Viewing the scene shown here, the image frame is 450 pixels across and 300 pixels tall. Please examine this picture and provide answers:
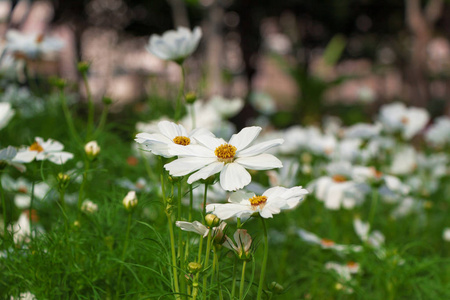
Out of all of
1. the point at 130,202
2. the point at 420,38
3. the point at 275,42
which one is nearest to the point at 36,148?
the point at 130,202

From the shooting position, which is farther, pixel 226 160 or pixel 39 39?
pixel 39 39

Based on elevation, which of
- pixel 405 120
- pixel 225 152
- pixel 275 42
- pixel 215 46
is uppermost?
pixel 225 152

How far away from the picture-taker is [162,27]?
34.7 feet

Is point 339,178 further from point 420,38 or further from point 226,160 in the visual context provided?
point 420,38

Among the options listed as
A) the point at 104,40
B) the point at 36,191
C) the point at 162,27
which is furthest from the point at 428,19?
the point at 104,40

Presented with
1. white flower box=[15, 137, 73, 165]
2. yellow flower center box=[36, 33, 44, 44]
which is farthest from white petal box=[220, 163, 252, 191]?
→ yellow flower center box=[36, 33, 44, 44]

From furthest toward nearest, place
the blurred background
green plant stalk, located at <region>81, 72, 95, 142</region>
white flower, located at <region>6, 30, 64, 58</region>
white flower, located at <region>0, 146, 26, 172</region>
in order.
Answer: the blurred background < white flower, located at <region>6, 30, 64, 58</region> < green plant stalk, located at <region>81, 72, 95, 142</region> < white flower, located at <region>0, 146, 26, 172</region>

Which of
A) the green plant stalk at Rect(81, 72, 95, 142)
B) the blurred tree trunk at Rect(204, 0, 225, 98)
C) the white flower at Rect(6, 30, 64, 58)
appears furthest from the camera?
the blurred tree trunk at Rect(204, 0, 225, 98)

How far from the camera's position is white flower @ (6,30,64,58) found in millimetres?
1569

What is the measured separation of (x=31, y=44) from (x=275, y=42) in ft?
41.2

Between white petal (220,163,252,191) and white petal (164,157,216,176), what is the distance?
0.02m

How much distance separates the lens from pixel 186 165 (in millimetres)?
511

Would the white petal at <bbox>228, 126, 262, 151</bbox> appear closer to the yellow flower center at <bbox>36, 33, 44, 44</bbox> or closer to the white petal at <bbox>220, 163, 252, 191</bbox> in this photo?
the white petal at <bbox>220, 163, 252, 191</bbox>

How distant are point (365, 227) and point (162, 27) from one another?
10.0 m
